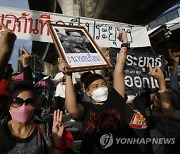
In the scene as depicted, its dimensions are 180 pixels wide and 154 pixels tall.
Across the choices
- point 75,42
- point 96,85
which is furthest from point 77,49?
point 96,85

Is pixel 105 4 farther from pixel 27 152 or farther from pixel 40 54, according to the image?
pixel 40 54

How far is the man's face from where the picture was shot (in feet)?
9.03

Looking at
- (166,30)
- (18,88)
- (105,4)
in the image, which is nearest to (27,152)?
(18,88)

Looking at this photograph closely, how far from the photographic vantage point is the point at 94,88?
265cm

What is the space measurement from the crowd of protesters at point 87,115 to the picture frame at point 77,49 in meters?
0.10

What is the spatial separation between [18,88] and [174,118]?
138 centimetres

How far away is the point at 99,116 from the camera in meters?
2.54

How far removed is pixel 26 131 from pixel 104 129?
0.83 m

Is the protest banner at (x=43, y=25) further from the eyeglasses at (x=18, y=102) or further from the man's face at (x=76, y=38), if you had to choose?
the eyeglasses at (x=18, y=102)

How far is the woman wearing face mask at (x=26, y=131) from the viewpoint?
1.86 metres

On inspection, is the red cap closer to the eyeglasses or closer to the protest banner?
the eyeglasses

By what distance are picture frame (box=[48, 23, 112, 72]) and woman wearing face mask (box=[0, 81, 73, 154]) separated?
0.45 meters

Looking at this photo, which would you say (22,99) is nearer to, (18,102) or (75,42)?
(18,102)

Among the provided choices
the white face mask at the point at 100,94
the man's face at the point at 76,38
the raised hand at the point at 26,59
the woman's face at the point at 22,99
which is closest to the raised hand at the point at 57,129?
the woman's face at the point at 22,99
